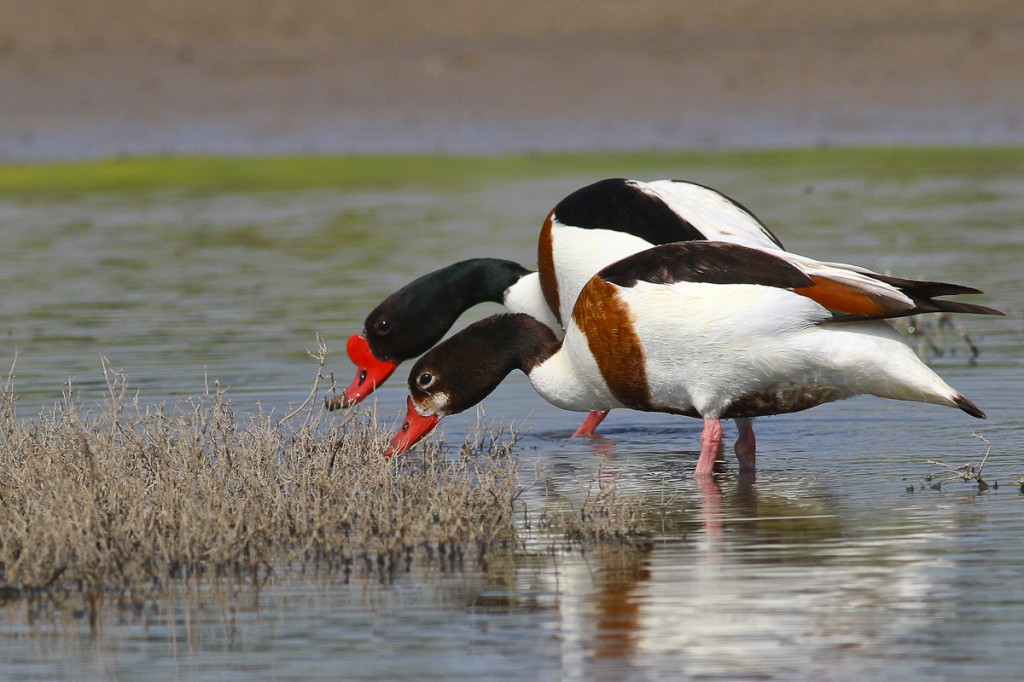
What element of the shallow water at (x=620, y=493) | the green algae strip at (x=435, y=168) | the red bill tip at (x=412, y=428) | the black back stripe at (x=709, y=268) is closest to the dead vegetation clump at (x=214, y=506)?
the shallow water at (x=620, y=493)

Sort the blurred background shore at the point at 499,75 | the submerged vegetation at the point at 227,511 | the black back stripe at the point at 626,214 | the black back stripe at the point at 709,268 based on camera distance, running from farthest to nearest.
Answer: the blurred background shore at the point at 499,75 < the black back stripe at the point at 626,214 < the black back stripe at the point at 709,268 < the submerged vegetation at the point at 227,511

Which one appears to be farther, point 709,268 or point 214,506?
point 709,268

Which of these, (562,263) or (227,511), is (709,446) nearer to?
(562,263)

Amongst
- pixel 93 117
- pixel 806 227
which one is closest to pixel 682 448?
pixel 806 227

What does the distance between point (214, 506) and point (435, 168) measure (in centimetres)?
1594

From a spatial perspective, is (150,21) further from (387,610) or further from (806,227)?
(387,610)

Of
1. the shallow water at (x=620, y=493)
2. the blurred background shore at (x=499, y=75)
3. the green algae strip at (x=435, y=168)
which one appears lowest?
the shallow water at (x=620, y=493)

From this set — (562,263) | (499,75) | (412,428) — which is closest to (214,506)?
(412,428)

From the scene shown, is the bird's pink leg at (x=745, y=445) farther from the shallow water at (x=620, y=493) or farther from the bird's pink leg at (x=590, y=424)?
the bird's pink leg at (x=590, y=424)

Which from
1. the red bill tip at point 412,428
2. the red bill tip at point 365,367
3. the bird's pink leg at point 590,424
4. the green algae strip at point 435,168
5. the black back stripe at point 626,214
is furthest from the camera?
the green algae strip at point 435,168

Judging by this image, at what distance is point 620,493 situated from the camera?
24.4ft

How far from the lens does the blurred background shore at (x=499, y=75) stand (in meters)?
22.5

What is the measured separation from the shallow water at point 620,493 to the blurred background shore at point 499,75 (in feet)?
22.0

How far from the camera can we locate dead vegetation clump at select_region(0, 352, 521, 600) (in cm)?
604
